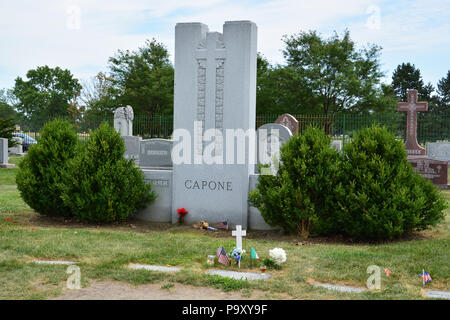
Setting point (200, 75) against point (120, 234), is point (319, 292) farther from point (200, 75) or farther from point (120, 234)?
point (200, 75)

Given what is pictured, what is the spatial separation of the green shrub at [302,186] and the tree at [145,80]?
30.6 m

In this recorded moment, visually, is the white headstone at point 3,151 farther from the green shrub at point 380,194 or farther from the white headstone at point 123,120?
the green shrub at point 380,194

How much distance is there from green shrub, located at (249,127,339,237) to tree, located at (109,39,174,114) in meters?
30.6

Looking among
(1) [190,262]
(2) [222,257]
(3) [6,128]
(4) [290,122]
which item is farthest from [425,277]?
(3) [6,128]

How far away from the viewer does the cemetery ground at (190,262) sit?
4.46m

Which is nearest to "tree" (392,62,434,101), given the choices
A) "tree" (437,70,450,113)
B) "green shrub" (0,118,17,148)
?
"tree" (437,70,450,113)

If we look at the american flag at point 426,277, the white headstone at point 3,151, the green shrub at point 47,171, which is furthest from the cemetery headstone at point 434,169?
the white headstone at point 3,151

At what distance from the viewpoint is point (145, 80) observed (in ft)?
129

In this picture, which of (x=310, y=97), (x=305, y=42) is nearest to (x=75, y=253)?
(x=310, y=97)

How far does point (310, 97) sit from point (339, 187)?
29475 millimetres

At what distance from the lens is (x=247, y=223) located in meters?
8.23

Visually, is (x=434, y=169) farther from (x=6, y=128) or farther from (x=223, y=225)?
(x=6, y=128)

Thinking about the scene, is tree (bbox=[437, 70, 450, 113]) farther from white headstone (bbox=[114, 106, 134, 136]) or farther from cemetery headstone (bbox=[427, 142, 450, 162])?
white headstone (bbox=[114, 106, 134, 136])

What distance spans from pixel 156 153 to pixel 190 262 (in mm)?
10359
